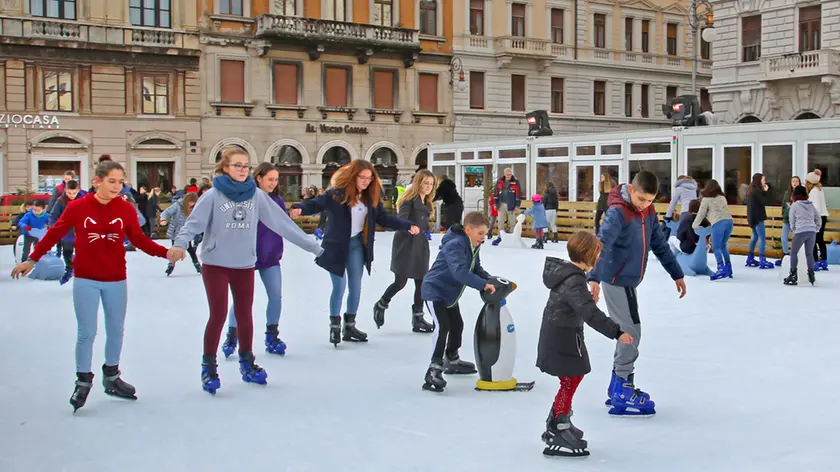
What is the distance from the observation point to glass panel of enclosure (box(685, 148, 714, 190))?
22.6m

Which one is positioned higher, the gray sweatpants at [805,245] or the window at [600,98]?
the window at [600,98]

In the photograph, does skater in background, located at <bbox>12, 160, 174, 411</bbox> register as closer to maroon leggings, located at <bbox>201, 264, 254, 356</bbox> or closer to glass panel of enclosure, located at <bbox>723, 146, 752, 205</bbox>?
maroon leggings, located at <bbox>201, 264, 254, 356</bbox>

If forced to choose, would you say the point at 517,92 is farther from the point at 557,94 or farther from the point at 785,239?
the point at 785,239

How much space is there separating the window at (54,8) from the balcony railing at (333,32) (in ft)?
21.6

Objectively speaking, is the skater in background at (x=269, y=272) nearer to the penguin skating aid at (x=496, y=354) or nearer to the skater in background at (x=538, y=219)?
the penguin skating aid at (x=496, y=354)

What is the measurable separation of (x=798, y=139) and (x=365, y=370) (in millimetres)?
15727

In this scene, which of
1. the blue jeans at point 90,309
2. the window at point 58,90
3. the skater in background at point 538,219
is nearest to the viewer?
the blue jeans at point 90,309

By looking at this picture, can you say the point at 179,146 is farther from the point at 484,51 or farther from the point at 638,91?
the point at 638,91

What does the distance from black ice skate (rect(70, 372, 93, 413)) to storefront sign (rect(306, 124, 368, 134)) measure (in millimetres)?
31466

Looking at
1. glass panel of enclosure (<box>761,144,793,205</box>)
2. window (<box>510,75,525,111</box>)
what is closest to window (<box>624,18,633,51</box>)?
window (<box>510,75,525,111</box>)

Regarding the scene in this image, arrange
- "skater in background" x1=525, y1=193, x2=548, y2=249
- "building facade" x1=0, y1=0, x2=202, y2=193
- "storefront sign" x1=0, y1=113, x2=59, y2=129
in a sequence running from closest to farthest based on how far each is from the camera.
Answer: "skater in background" x1=525, y1=193, x2=548, y2=249 < "storefront sign" x1=0, y1=113, x2=59, y2=129 < "building facade" x1=0, y1=0, x2=202, y2=193

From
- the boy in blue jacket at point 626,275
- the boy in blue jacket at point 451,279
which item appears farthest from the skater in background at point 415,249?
the boy in blue jacket at point 626,275

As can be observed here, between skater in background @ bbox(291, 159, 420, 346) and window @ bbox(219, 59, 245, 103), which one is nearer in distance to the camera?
skater in background @ bbox(291, 159, 420, 346)

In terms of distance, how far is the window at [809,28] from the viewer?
107 ft
